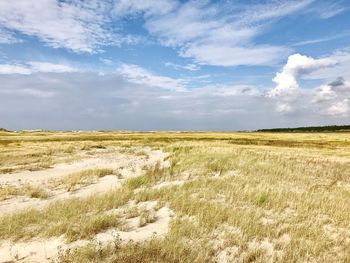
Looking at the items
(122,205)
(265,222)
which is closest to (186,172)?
(122,205)

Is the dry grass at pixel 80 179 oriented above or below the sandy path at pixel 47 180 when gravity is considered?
above

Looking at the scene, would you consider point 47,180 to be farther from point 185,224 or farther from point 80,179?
point 185,224

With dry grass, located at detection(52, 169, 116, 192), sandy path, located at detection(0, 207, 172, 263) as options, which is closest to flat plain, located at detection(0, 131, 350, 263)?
sandy path, located at detection(0, 207, 172, 263)

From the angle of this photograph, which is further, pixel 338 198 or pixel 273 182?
pixel 273 182

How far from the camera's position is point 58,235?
10164 millimetres

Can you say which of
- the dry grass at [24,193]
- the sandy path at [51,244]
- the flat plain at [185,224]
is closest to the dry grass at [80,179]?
the flat plain at [185,224]

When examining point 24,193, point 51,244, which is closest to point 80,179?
point 24,193

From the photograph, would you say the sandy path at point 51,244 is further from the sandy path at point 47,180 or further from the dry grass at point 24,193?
the dry grass at point 24,193

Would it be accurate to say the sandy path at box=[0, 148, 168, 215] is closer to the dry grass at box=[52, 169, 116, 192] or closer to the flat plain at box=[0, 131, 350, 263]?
the flat plain at box=[0, 131, 350, 263]

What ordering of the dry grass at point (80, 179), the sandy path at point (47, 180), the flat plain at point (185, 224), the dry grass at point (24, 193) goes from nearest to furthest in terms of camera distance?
the flat plain at point (185, 224), the sandy path at point (47, 180), the dry grass at point (24, 193), the dry grass at point (80, 179)

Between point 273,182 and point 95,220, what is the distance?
387 inches

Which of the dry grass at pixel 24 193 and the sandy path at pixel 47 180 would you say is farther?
the dry grass at pixel 24 193

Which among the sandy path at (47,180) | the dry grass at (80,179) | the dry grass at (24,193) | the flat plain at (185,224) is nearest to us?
the flat plain at (185,224)

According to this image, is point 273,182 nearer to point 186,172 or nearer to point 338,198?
point 338,198
